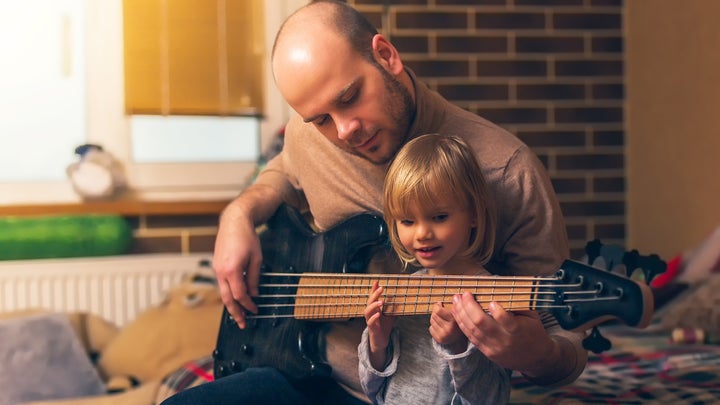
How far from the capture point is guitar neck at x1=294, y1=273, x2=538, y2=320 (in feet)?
3.86

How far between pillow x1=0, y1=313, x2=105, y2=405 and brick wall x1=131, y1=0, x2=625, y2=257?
0.67 metres

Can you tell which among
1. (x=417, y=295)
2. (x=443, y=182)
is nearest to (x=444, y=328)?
(x=417, y=295)

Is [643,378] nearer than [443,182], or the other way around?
[443,182]

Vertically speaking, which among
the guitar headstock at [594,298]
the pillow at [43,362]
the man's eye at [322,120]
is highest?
the man's eye at [322,120]

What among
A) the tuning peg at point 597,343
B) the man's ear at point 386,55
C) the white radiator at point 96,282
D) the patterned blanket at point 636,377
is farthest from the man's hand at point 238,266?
the white radiator at point 96,282

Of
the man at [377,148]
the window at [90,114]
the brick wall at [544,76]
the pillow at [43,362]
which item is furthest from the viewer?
the brick wall at [544,76]

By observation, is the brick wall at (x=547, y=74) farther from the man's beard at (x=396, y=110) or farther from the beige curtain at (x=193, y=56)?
the man's beard at (x=396, y=110)

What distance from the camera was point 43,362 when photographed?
103 inches

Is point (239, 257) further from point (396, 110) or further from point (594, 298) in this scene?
point (594, 298)

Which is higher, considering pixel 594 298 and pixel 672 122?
pixel 672 122

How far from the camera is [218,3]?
10.8ft

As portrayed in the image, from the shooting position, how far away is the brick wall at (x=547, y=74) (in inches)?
134

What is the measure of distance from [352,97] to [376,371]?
41cm

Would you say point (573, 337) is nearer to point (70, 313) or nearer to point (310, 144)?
point (310, 144)
